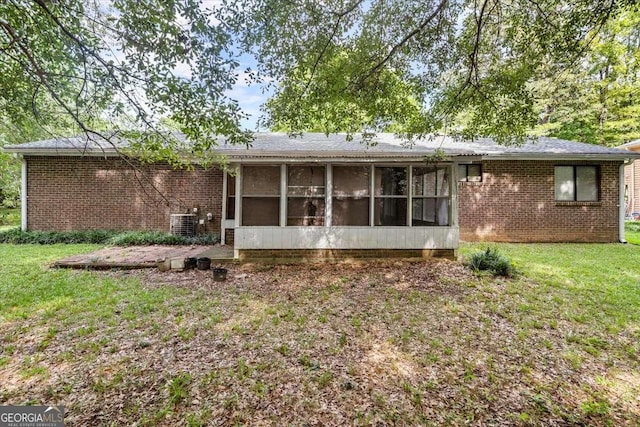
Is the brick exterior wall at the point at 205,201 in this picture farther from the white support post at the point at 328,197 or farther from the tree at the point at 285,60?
the tree at the point at 285,60

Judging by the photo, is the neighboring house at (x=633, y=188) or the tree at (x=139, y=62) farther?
the neighboring house at (x=633, y=188)

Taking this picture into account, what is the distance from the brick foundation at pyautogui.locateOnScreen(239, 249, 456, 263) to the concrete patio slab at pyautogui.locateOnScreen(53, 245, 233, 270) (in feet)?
2.27

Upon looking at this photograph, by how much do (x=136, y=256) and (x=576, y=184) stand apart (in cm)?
1366

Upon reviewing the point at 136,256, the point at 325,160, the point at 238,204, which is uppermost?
the point at 325,160

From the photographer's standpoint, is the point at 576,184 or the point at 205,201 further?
the point at 576,184

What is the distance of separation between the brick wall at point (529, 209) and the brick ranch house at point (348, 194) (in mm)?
34

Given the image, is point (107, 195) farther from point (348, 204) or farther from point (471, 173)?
point (471, 173)

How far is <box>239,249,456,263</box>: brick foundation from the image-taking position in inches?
303

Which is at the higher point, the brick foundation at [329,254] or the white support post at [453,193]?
the white support post at [453,193]

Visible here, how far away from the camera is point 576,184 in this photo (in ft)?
35.2

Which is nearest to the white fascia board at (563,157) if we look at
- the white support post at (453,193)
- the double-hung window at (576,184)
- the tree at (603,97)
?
the double-hung window at (576,184)

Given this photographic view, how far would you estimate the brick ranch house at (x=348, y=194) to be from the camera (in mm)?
7758

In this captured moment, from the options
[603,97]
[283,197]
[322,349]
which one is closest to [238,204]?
[283,197]

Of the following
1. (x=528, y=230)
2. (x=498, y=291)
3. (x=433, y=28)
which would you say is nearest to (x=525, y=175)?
(x=528, y=230)
